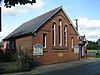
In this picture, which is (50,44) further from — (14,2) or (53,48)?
(14,2)

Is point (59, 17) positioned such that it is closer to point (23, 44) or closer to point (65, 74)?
point (23, 44)

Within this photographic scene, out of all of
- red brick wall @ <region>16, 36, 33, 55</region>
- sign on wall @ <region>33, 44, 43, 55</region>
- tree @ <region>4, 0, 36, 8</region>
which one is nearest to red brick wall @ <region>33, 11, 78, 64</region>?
sign on wall @ <region>33, 44, 43, 55</region>

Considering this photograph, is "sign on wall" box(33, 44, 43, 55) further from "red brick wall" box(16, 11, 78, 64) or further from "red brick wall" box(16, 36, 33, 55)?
Result: "red brick wall" box(16, 36, 33, 55)

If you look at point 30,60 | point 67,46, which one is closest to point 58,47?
point 67,46

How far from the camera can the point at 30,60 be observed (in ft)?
114

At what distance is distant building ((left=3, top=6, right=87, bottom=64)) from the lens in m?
40.6

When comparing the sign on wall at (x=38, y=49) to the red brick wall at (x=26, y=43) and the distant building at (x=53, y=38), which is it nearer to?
the distant building at (x=53, y=38)

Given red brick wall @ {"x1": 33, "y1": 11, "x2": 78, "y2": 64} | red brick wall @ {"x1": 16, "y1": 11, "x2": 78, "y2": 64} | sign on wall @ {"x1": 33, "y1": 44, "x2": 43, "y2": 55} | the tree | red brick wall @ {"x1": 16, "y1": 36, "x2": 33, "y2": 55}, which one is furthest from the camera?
red brick wall @ {"x1": 33, "y1": 11, "x2": 78, "y2": 64}

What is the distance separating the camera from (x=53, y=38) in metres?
43.3

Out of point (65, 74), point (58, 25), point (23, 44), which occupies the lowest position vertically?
point (65, 74)

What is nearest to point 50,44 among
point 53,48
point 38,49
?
point 53,48

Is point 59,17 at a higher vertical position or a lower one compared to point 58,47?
higher

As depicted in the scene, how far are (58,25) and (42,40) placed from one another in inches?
174

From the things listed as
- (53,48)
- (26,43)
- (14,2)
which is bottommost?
(53,48)
